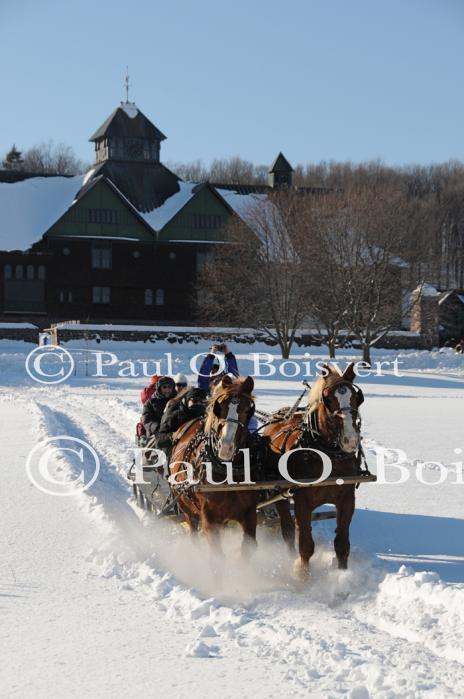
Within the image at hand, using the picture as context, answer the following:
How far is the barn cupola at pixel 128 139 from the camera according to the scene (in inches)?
2486

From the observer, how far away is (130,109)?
213ft

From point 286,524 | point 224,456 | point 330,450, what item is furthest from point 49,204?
point 224,456

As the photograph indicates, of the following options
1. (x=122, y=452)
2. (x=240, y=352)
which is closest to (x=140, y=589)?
(x=122, y=452)

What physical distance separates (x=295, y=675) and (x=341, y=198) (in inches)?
1930

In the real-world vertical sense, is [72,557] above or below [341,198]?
below

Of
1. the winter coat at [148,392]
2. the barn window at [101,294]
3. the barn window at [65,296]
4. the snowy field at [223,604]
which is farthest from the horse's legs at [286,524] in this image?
the barn window at [101,294]

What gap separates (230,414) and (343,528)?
4.88 ft

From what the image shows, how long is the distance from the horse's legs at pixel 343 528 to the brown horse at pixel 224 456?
0.78 metres

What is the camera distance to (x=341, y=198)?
177 feet

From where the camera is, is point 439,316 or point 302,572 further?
point 439,316

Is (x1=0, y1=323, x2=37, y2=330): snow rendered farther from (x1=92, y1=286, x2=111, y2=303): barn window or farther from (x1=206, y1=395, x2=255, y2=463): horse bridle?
(x1=206, y1=395, x2=255, y2=463): horse bridle

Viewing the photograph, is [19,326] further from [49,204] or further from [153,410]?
[153,410]

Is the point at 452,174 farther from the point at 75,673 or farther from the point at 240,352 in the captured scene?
the point at 75,673

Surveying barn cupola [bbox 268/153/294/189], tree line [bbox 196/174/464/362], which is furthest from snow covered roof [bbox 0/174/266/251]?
barn cupola [bbox 268/153/294/189]
